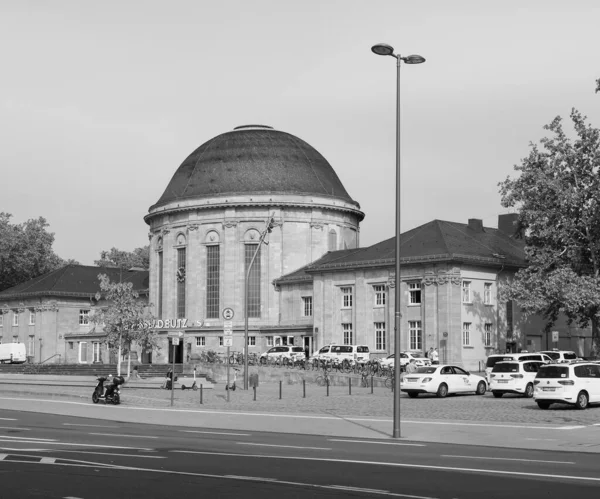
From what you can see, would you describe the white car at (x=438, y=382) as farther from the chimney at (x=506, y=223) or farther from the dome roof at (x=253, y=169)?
the dome roof at (x=253, y=169)

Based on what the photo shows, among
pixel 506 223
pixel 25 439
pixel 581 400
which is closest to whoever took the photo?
pixel 25 439

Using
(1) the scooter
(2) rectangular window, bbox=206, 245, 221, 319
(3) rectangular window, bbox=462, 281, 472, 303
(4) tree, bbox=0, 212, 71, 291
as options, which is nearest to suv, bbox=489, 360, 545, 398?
(1) the scooter

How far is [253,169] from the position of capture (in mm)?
93875

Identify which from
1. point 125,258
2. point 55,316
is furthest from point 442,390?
point 125,258

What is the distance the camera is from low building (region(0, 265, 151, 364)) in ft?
344

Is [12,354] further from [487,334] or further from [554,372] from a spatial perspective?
[554,372]

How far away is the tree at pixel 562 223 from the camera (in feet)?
203

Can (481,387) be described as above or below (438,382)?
below

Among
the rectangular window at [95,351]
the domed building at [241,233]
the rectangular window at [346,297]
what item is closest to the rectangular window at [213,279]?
the domed building at [241,233]

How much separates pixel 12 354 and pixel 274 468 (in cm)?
8442

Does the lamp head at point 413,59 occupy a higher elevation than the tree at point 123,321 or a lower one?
higher

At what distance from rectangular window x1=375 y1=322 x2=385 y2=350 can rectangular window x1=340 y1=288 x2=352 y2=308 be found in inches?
135

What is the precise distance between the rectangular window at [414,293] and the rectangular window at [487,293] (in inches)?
190

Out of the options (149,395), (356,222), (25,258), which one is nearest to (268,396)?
(149,395)
